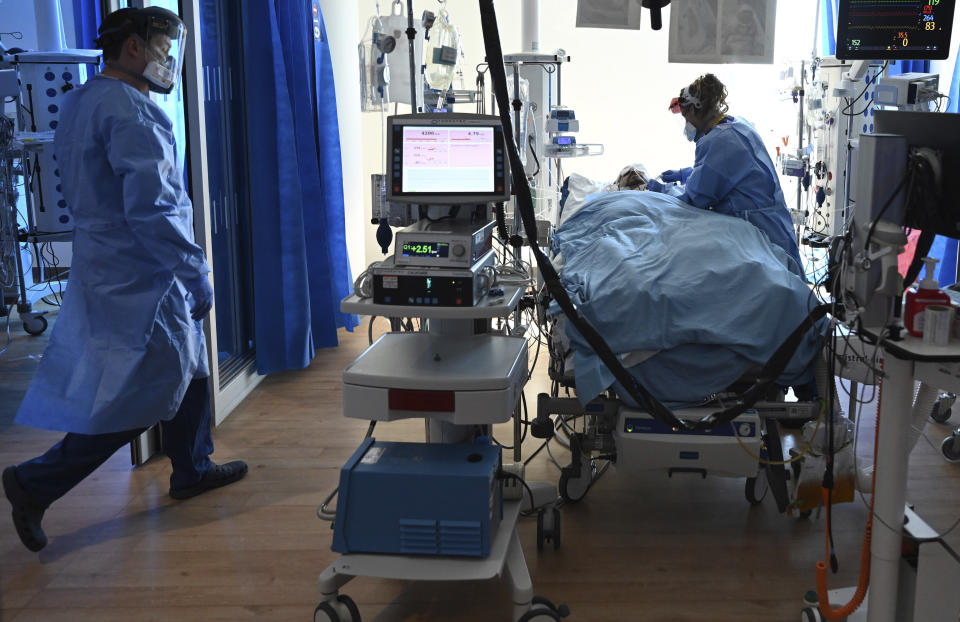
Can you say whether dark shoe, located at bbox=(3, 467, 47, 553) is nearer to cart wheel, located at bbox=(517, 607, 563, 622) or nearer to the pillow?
cart wheel, located at bbox=(517, 607, 563, 622)

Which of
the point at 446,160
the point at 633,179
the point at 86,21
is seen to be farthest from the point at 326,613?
the point at 86,21

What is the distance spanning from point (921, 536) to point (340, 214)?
351 cm

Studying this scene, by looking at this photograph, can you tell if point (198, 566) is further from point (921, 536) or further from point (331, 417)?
point (921, 536)

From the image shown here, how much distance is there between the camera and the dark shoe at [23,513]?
2.67 meters

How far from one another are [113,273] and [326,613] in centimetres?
120

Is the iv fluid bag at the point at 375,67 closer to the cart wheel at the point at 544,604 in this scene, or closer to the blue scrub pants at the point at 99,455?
the blue scrub pants at the point at 99,455

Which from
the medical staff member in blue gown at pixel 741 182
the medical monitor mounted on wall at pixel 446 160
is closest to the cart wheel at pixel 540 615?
the medical monitor mounted on wall at pixel 446 160

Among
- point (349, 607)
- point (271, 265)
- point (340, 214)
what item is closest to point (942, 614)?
point (349, 607)

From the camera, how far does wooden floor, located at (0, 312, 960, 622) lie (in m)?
2.38

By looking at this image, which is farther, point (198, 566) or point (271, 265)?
point (271, 265)

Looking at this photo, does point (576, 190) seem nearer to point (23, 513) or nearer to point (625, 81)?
point (23, 513)

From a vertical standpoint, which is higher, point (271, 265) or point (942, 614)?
point (271, 265)

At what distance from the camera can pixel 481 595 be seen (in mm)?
2457

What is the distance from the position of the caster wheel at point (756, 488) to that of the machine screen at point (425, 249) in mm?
1320
